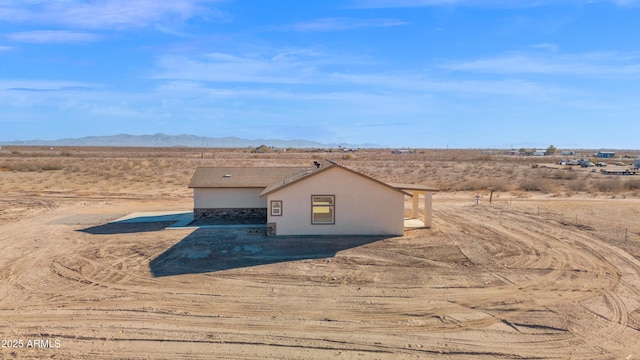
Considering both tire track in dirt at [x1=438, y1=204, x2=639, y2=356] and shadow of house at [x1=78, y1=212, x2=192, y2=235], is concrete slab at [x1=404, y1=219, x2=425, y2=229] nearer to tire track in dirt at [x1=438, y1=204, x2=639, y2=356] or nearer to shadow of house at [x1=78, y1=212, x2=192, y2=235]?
tire track in dirt at [x1=438, y1=204, x2=639, y2=356]

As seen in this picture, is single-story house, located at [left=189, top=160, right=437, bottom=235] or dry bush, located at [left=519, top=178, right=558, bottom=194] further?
dry bush, located at [left=519, top=178, right=558, bottom=194]

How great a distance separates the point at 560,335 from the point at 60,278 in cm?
1444

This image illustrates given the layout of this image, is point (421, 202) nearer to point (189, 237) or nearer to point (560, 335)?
point (189, 237)

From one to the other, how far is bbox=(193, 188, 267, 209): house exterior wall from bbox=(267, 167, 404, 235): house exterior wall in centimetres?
453

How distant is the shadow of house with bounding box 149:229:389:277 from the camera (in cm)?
1614

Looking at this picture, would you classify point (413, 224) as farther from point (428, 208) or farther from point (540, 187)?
point (540, 187)

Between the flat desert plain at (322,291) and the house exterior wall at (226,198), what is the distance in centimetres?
287

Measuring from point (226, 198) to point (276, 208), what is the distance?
17.2 feet

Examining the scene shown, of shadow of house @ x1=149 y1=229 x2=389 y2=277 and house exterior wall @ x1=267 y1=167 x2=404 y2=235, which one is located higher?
house exterior wall @ x1=267 y1=167 x2=404 y2=235

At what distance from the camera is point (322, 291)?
1356 cm

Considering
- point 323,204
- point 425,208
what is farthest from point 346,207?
point 425,208

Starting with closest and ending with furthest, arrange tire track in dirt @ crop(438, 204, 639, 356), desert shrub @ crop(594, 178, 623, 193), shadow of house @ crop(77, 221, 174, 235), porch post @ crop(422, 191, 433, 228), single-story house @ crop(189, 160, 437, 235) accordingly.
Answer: tire track in dirt @ crop(438, 204, 639, 356)
single-story house @ crop(189, 160, 437, 235)
shadow of house @ crop(77, 221, 174, 235)
porch post @ crop(422, 191, 433, 228)
desert shrub @ crop(594, 178, 623, 193)

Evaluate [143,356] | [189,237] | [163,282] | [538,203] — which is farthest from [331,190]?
[538,203]

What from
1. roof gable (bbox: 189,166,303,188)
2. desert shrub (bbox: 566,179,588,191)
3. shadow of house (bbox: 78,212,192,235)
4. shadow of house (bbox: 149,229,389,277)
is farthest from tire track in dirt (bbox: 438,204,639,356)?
desert shrub (bbox: 566,179,588,191)
